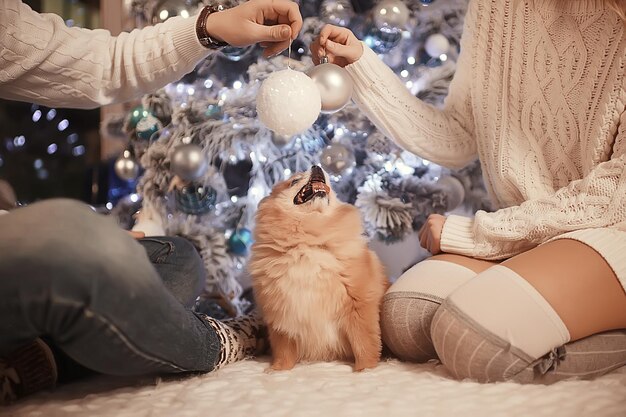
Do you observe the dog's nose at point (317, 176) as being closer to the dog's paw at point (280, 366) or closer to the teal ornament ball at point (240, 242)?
the dog's paw at point (280, 366)

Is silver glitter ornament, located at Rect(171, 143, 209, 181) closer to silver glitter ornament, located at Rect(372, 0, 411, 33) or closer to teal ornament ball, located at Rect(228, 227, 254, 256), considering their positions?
teal ornament ball, located at Rect(228, 227, 254, 256)

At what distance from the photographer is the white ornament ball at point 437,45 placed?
4.81 feet

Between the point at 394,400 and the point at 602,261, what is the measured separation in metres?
0.37

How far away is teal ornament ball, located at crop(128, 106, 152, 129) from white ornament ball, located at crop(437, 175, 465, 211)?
2.53 ft

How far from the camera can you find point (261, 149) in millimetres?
1514

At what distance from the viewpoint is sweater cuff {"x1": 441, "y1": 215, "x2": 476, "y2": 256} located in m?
1.08

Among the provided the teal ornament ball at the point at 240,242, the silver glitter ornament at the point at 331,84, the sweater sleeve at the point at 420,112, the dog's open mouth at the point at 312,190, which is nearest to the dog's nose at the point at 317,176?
the dog's open mouth at the point at 312,190

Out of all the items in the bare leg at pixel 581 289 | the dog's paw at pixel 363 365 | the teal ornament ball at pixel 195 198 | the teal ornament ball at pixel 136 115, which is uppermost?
the teal ornament ball at pixel 136 115

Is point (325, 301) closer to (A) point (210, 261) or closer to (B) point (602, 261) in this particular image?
(B) point (602, 261)

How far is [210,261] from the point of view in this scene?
4.96ft

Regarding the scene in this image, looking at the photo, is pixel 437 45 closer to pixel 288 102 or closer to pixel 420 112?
pixel 420 112

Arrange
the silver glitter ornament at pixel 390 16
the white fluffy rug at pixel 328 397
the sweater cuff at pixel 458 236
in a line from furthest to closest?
the silver glitter ornament at pixel 390 16 < the sweater cuff at pixel 458 236 < the white fluffy rug at pixel 328 397

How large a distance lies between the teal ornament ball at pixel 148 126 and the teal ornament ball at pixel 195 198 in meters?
0.17

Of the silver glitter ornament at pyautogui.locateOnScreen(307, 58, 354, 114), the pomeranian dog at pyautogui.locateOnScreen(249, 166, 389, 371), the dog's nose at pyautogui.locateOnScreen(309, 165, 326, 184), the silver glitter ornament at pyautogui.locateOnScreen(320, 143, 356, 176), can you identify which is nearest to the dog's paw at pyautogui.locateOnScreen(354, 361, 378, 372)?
the pomeranian dog at pyautogui.locateOnScreen(249, 166, 389, 371)
